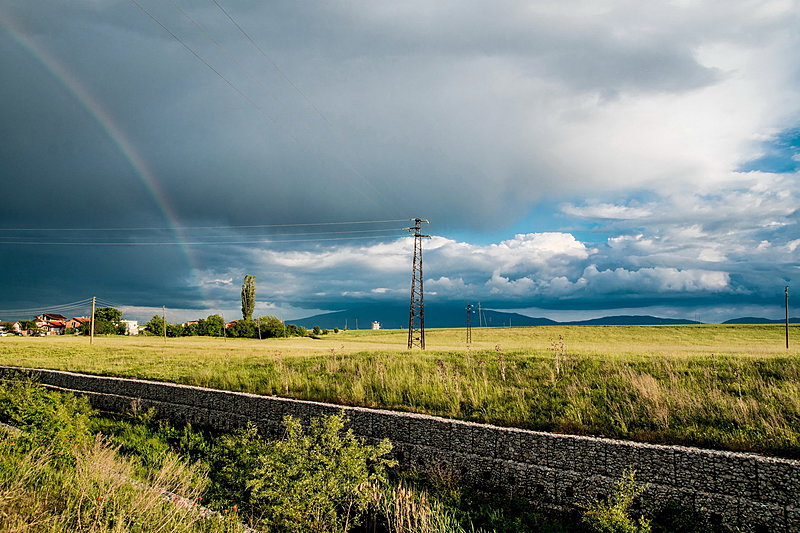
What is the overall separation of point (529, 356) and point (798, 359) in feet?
23.6

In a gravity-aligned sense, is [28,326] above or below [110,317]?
below

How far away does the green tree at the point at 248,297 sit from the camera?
333ft

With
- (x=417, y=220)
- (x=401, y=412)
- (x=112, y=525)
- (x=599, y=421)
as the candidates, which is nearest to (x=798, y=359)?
(x=599, y=421)

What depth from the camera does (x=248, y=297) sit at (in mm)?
101688

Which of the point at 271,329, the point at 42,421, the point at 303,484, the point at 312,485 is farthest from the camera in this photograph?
the point at 271,329

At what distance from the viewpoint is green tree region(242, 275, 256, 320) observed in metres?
102

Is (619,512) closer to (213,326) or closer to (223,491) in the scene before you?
(223,491)

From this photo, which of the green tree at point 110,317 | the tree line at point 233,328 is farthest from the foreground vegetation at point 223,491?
the green tree at point 110,317

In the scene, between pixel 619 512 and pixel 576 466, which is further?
pixel 576 466

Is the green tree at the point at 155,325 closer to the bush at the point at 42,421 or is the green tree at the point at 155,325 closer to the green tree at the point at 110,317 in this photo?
the green tree at the point at 110,317

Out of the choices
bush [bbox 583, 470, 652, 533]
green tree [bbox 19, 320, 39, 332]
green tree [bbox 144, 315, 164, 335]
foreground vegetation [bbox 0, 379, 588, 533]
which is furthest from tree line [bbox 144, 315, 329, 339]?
bush [bbox 583, 470, 652, 533]

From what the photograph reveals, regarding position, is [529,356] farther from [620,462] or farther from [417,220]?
[417,220]

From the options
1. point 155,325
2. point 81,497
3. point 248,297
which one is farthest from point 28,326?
point 81,497

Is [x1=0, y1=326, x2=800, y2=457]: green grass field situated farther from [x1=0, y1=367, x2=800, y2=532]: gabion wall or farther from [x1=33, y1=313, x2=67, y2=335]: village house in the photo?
[x1=33, y1=313, x2=67, y2=335]: village house
